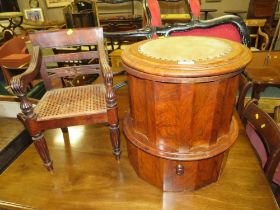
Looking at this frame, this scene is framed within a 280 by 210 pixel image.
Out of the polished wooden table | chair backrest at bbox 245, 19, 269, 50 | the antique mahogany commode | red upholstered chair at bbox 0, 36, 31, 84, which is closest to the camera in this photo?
the antique mahogany commode

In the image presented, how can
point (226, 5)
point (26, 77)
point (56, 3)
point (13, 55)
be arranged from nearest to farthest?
point (26, 77), point (13, 55), point (226, 5), point (56, 3)

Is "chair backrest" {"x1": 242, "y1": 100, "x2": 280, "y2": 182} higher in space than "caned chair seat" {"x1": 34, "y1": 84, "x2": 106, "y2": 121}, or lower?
lower

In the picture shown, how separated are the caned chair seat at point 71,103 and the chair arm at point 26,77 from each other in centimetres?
17

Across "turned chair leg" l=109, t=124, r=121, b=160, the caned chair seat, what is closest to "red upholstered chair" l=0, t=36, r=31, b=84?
the caned chair seat

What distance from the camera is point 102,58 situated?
46.8 inches

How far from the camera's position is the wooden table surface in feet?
3.42

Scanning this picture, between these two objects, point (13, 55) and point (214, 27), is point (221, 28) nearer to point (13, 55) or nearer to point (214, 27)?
point (214, 27)

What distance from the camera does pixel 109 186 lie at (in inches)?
45.1

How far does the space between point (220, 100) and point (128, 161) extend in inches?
26.7

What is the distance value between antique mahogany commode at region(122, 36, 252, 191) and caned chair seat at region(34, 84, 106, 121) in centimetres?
24

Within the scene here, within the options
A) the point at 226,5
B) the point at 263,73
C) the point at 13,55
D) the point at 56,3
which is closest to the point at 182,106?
the point at 263,73

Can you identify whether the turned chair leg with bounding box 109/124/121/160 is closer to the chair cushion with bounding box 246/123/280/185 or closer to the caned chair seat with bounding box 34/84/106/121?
the caned chair seat with bounding box 34/84/106/121

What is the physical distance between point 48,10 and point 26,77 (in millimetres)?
6907

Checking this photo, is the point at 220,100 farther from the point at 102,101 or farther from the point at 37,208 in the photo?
the point at 37,208
